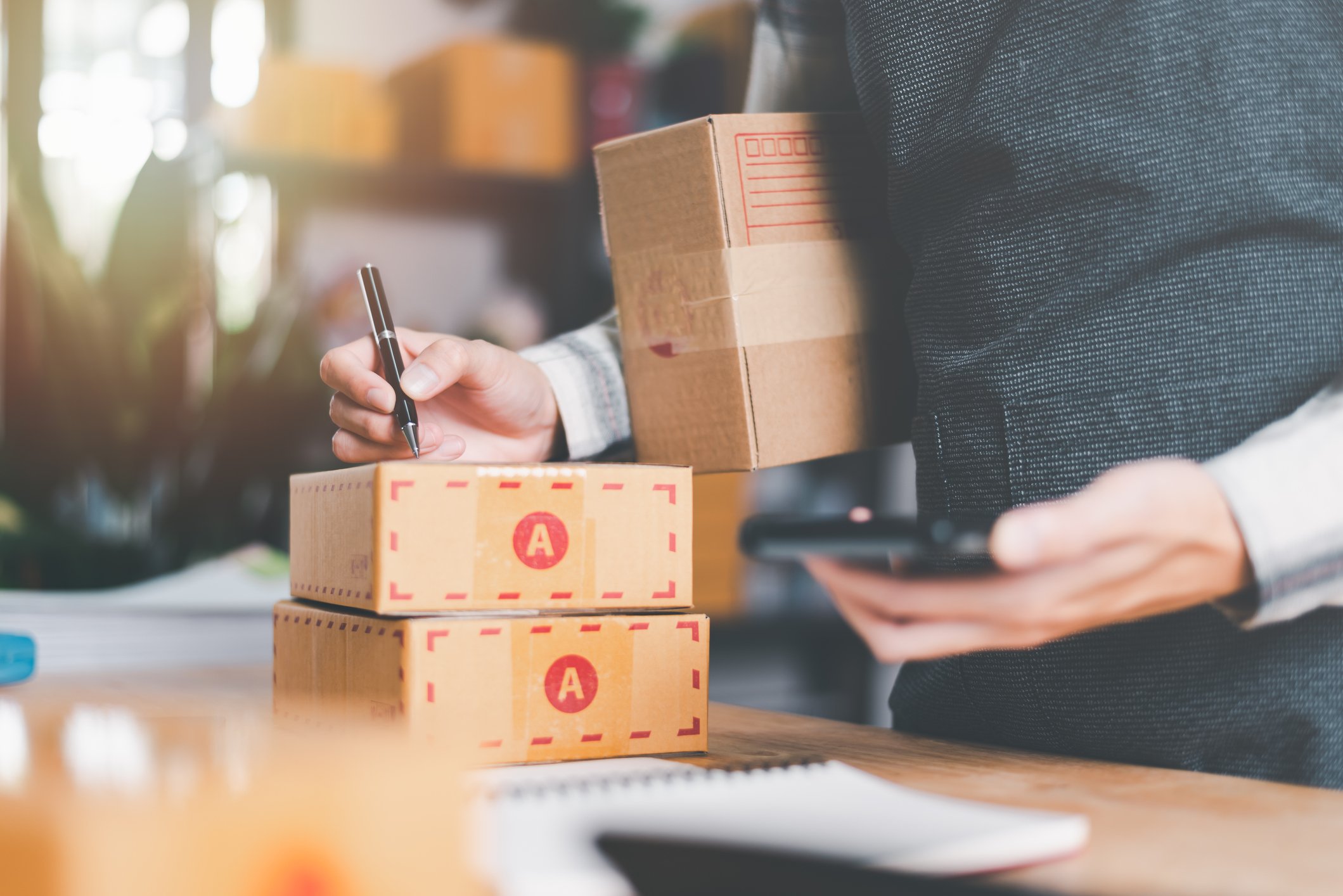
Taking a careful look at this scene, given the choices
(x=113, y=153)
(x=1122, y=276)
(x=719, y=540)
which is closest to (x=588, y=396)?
(x=1122, y=276)

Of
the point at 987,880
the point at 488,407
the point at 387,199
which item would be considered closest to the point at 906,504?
the point at 387,199

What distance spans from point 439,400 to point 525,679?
34cm

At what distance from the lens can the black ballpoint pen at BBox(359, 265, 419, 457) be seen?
0.80 metres

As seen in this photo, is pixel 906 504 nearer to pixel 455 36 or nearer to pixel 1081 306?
pixel 455 36

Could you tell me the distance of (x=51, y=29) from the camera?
2.26 m

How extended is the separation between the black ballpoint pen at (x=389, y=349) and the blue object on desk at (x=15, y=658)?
36 centimetres

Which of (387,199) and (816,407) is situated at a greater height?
(387,199)

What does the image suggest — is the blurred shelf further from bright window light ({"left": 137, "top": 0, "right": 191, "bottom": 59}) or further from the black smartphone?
the black smartphone

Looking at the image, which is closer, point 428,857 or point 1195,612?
point 428,857

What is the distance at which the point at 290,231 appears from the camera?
2334 millimetres

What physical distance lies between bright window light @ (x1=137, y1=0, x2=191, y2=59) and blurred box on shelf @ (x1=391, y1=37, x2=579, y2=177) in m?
0.41

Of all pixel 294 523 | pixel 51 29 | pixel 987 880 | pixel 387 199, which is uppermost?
Answer: pixel 51 29

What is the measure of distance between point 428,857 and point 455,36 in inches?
98.6

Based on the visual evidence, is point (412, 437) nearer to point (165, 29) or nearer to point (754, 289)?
point (754, 289)
